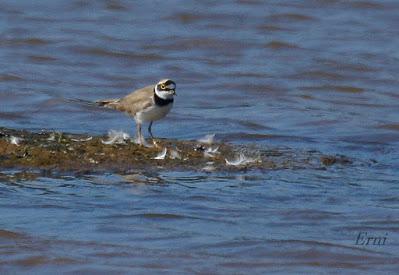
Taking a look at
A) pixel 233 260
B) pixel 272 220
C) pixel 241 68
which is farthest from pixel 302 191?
pixel 241 68

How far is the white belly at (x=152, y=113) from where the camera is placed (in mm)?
10164

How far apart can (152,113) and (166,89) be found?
246 mm

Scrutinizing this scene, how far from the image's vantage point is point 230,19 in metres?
17.4

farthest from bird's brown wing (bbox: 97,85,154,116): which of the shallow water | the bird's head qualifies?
the shallow water

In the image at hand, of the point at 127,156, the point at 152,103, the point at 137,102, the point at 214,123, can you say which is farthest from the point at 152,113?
the point at 214,123

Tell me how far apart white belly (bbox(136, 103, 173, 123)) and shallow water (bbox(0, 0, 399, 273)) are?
1064 mm

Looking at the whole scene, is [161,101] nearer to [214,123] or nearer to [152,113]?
[152,113]

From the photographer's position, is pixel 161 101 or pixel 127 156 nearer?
pixel 127 156

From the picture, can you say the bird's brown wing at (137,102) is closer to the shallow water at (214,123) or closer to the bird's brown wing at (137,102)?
the bird's brown wing at (137,102)

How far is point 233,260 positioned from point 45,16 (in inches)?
427

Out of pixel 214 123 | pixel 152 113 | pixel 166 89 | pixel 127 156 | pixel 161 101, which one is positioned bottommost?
pixel 214 123

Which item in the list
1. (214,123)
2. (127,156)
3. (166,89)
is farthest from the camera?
(214,123)

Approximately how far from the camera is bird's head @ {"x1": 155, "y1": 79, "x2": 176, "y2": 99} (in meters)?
10.1

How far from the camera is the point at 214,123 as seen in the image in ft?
39.6
